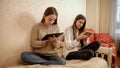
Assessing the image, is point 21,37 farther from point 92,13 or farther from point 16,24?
point 92,13

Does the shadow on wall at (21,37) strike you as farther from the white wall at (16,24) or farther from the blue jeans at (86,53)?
the blue jeans at (86,53)

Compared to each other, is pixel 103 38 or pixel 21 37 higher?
pixel 21 37

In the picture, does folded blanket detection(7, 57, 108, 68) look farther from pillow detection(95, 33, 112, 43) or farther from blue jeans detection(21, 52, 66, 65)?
pillow detection(95, 33, 112, 43)

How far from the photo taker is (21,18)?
242cm

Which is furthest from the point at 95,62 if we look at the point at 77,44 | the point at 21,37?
the point at 21,37

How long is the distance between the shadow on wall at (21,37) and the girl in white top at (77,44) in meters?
0.53

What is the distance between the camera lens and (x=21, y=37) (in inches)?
96.3

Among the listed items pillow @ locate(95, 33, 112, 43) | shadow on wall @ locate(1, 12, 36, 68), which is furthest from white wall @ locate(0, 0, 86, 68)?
pillow @ locate(95, 33, 112, 43)

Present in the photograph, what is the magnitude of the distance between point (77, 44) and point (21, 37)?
79cm

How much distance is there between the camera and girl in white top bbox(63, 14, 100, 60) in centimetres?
251

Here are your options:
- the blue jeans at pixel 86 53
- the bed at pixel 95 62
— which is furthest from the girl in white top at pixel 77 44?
the bed at pixel 95 62

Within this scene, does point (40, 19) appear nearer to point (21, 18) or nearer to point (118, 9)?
point (21, 18)

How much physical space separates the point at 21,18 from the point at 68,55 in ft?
2.67

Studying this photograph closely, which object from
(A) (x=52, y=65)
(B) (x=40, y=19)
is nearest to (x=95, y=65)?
(A) (x=52, y=65)
